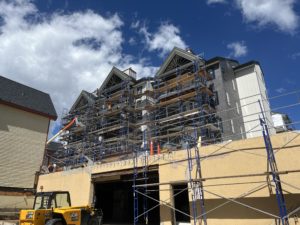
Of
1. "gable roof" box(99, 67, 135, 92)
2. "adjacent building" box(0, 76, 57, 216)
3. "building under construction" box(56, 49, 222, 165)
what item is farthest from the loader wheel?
"gable roof" box(99, 67, 135, 92)

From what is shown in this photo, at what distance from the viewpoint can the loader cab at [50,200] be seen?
1106 centimetres

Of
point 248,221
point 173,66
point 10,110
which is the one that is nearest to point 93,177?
point 248,221

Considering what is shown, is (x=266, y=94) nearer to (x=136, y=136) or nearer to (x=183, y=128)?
(x=183, y=128)

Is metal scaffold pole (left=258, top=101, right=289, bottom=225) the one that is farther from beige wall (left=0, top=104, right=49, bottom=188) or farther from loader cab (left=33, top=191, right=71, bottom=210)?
beige wall (left=0, top=104, right=49, bottom=188)

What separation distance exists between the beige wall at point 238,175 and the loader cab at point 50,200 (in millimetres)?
4663

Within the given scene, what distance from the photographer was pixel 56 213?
1072 cm

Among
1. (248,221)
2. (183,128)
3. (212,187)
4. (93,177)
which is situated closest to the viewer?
(248,221)

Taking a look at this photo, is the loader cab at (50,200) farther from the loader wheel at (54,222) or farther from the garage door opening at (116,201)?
the garage door opening at (116,201)

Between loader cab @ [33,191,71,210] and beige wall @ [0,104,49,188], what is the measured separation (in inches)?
482

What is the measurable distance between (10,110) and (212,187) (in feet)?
63.7

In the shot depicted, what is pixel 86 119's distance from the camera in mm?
28391

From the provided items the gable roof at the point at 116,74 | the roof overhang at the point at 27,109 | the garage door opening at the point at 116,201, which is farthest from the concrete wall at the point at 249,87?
the roof overhang at the point at 27,109

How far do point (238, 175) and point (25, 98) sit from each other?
71.9 ft

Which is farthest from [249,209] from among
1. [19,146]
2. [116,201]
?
[19,146]
